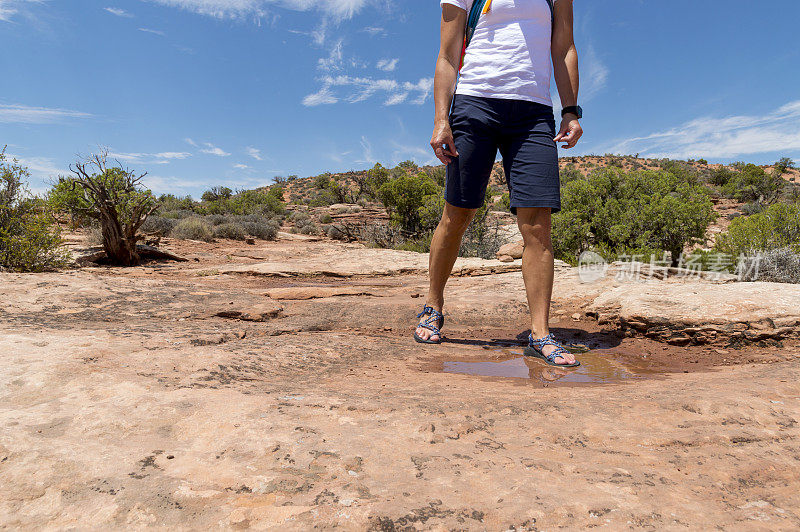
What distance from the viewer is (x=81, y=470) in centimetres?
89

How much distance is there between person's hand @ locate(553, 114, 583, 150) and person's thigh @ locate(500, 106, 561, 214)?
131 mm

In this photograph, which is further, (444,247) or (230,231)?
(230,231)

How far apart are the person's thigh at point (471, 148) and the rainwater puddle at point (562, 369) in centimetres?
88

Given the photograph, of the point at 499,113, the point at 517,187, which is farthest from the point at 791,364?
the point at 499,113

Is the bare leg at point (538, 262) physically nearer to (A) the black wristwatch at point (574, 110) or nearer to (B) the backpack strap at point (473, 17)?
(A) the black wristwatch at point (574, 110)

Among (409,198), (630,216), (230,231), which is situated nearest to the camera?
(630,216)

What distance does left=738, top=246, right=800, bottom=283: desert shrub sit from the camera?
15.7 feet

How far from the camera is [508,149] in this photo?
2.50 meters

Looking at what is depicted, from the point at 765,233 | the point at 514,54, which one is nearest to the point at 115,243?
the point at 514,54

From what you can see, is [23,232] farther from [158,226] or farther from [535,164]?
[158,226]

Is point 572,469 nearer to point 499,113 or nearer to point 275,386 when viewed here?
point 275,386

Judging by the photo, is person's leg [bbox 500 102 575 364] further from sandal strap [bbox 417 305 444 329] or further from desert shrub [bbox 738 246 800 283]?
desert shrub [bbox 738 246 800 283]

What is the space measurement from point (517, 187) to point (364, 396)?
4.83ft

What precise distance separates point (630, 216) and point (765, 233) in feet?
5.40
